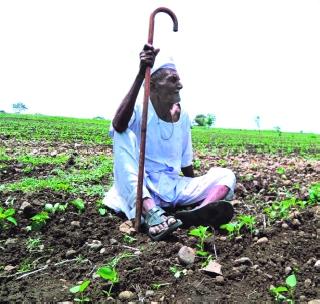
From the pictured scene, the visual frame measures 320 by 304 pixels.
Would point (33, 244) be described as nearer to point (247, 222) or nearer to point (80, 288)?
point (80, 288)

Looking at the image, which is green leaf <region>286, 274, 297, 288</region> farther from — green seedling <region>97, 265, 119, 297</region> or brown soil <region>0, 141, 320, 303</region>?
green seedling <region>97, 265, 119, 297</region>

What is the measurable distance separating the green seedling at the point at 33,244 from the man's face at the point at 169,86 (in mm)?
1774

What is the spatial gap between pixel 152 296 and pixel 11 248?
1.53m

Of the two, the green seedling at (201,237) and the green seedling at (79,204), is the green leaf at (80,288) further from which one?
the green seedling at (79,204)

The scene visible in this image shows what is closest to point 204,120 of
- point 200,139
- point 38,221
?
point 200,139

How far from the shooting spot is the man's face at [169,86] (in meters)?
4.80

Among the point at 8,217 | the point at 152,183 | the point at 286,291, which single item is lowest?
the point at 286,291

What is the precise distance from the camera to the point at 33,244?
4.20 meters

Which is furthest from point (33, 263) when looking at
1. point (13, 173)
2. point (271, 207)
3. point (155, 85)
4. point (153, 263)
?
point (13, 173)

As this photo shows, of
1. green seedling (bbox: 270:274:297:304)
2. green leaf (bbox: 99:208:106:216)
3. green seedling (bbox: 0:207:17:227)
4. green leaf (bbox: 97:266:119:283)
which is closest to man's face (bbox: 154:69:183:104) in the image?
green leaf (bbox: 99:208:106:216)

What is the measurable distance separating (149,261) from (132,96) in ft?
4.91

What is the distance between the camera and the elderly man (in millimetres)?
4402

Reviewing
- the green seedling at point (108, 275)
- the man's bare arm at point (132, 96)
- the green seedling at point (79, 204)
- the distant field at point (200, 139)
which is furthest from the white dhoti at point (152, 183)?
the distant field at point (200, 139)

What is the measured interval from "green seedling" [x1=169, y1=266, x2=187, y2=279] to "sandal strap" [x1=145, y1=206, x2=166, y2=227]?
0.66 metres
